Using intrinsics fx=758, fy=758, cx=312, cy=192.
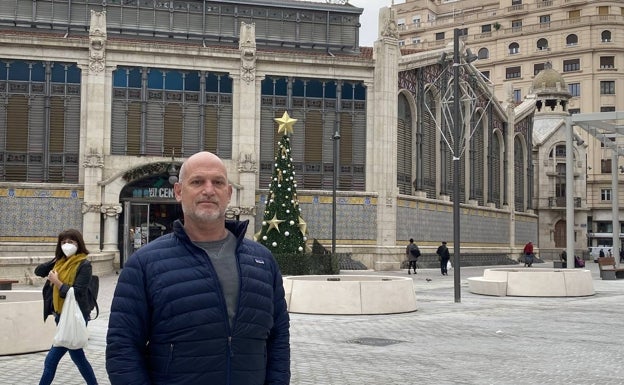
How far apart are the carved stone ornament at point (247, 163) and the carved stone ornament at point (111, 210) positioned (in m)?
5.97

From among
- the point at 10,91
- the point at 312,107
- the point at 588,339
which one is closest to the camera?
the point at 588,339

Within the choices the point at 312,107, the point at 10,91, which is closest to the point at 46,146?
the point at 10,91

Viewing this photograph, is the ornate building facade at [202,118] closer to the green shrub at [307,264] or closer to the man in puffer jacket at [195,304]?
the green shrub at [307,264]

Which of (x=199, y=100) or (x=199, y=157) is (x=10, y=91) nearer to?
(x=199, y=100)

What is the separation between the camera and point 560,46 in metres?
82.9

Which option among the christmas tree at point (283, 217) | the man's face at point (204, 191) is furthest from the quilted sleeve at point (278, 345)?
the christmas tree at point (283, 217)

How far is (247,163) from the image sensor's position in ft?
120

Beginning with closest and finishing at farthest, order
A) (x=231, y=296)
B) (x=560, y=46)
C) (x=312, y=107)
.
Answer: (x=231, y=296) < (x=312, y=107) < (x=560, y=46)

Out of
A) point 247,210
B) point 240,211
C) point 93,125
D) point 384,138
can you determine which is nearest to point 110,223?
point 93,125

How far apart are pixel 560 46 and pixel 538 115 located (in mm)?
13791

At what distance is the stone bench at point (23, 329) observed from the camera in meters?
11.3

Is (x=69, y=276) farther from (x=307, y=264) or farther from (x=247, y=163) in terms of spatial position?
(x=247, y=163)

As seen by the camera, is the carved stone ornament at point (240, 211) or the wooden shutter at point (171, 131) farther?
the wooden shutter at point (171, 131)

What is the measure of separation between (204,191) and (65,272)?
5.15m
